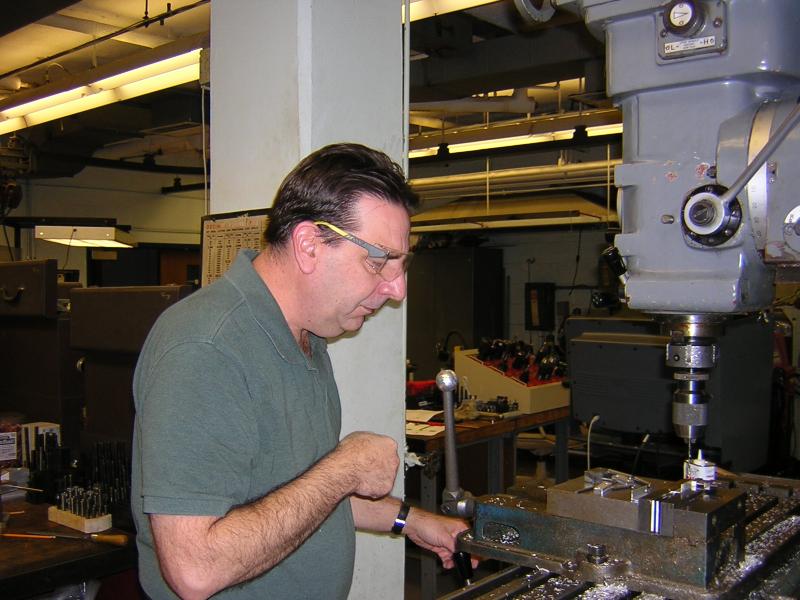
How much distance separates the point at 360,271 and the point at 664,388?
4.73 feet

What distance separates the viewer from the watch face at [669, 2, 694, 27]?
0.92m

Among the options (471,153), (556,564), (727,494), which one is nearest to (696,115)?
(727,494)

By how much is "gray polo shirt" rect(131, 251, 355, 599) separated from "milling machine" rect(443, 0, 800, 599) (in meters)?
0.25

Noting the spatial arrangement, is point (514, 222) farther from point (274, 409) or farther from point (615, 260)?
point (274, 409)

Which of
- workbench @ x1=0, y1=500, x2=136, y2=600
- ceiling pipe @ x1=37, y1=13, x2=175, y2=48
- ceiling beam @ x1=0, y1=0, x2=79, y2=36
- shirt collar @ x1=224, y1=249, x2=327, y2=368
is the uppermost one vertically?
ceiling pipe @ x1=37, y1=13, x2=175, y2=48

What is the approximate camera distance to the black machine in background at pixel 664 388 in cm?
216

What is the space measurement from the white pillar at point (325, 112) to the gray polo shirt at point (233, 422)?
1.48 ft

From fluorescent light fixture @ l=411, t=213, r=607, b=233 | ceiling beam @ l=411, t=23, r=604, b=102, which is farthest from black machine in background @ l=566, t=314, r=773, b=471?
fluorescent light fixture @ l=411, t=213, r=607, b=233

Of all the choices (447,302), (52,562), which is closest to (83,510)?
(52,562)

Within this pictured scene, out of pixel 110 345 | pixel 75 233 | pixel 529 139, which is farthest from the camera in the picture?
pixel 75 233

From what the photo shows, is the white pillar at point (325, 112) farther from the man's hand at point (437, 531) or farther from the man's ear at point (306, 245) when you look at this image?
the man's ear at point (306, 245)

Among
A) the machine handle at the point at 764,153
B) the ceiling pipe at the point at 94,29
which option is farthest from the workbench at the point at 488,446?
the ceiling pipe at the point at 94,29

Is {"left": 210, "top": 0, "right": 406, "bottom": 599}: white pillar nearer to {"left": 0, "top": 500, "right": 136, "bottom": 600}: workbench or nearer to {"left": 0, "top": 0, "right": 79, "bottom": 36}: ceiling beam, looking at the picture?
{"left": 0, "top": 500, "right": 136, "bottom": 600}: workbench

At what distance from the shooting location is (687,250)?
952mm
